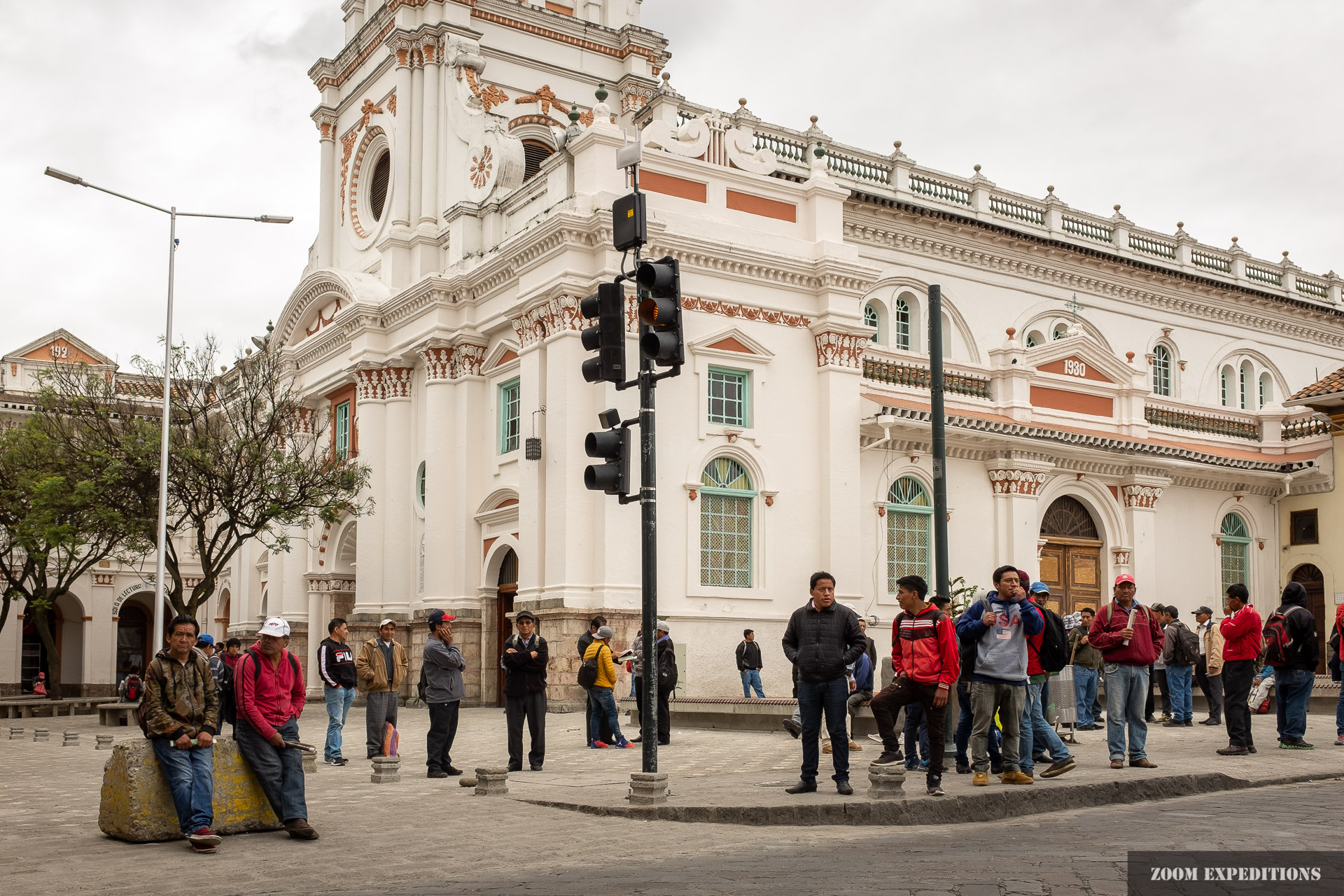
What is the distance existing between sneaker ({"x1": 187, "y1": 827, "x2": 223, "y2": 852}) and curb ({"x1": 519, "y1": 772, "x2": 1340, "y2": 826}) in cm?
287

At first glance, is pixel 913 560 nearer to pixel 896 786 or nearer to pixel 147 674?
pixel 896 786

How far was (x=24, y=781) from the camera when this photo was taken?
542 inches

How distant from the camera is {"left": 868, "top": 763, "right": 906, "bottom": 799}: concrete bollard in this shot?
10234 mm

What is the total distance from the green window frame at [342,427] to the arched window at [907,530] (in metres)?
12.6

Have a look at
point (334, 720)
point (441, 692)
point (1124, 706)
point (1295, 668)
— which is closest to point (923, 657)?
point (1124, 706)

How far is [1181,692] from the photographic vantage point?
18.6 metres

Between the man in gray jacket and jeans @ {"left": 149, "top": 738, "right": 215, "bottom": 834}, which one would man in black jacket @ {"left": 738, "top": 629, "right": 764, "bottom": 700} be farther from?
jeans @ {"left": 149, "top": 738, "right": 215, "bottom": 834}

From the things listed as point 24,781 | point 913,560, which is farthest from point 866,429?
point 24,781

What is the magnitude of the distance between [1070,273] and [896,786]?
25252 millimetres

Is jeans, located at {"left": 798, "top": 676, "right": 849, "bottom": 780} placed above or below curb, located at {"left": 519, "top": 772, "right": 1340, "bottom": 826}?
above

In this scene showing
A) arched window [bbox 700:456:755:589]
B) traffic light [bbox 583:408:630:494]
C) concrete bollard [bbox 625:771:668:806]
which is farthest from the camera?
Result: arched window [bbox 700:456:755:589]

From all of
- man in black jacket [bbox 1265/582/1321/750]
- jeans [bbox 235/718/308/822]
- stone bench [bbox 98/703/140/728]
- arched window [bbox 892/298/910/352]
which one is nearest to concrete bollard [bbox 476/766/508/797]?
jeans [bbox 235/718/308/822]

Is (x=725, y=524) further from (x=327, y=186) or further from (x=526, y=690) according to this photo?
(x=327, y=186)

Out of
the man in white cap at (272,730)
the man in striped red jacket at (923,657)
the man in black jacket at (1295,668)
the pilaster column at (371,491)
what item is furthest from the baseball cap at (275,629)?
the pilaster column at (371,491)
